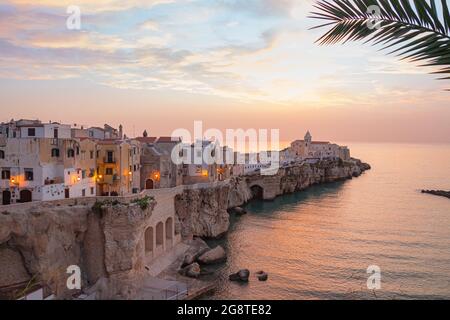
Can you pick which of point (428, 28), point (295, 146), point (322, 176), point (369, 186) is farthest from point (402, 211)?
point (295, 146)

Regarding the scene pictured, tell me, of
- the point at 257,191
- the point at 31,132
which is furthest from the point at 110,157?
the point at 257,191

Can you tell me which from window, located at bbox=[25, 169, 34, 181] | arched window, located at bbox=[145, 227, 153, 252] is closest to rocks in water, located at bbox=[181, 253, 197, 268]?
arched window, located at bbox=[145, 227, 153, 252]

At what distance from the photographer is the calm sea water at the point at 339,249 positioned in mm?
27312

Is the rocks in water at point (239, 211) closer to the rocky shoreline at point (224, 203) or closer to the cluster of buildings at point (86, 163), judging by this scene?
the rocky shoreline at point (224, 203)

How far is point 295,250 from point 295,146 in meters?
88.8

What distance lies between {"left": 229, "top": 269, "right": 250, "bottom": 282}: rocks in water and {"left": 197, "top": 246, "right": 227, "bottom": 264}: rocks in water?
3.93 meters

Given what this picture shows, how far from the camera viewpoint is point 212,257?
3303 centimetres

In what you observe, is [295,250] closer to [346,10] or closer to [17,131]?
[17,131]

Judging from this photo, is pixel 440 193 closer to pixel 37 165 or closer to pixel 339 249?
pixel 339 249

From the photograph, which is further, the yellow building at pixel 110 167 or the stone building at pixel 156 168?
the stone building at pixel 156 168

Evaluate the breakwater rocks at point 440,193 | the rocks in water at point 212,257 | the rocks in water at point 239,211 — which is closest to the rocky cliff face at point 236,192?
the rocks in water at point 239,211

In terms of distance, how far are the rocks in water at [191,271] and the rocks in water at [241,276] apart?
255 centimetres

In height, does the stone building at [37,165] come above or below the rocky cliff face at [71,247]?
above

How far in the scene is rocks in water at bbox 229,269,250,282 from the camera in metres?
28.7
